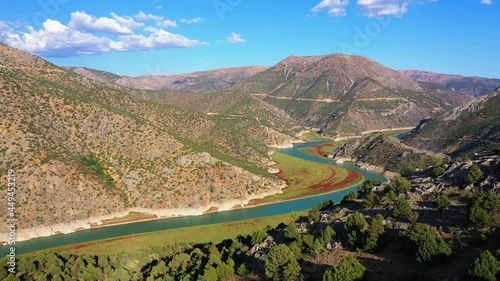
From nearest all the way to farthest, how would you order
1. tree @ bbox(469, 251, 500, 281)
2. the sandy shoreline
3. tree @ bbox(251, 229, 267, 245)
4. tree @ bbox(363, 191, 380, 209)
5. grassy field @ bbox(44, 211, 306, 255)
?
tree @ bbox(469, 251, 500, 281) < tree @ bbox(363, 191, 380, 209) < tree @ bbox(251, 229, 267, 245) < grassy field @ bbox(44, 211, 306, 255) < the sandy shoreline

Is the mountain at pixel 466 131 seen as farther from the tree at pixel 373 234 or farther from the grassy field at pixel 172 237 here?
the tree at pixel 373 234

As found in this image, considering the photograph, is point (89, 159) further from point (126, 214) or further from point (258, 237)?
point (258, 237)

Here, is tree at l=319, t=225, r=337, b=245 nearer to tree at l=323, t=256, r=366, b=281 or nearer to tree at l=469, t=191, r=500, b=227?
tree at l=323, t=256, r=366, b=281

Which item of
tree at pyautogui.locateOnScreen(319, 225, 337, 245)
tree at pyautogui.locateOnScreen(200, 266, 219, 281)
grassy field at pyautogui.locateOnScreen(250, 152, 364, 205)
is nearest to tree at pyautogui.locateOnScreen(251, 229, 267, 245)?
tree at pyautogui.locateOnScreen(200, 266, 219, 281)

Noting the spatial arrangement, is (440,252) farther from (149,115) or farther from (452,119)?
(452,119)

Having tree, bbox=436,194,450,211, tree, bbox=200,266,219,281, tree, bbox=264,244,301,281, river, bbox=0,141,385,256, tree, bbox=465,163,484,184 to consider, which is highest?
tree, bbox=465,163,484,184

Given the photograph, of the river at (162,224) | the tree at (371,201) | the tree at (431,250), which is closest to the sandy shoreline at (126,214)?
the river at (162,224)

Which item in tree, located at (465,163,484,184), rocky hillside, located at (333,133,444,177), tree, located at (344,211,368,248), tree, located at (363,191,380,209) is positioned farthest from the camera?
rocky hillside, located at (333,133,444,177)

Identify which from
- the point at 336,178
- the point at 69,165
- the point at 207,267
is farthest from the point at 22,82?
the point at 336,178
